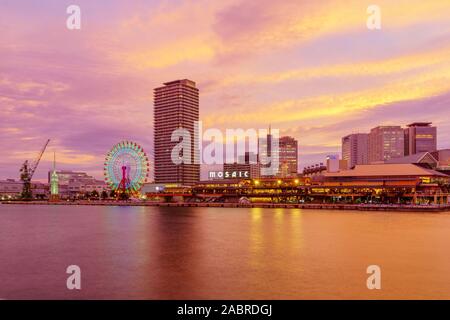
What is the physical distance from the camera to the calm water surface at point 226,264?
3341cm

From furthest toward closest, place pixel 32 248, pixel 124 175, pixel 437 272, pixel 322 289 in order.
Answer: pixel 124 175 → pixel 32 248 → pixel 437 272 → pixel 322 289

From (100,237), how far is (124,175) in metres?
118

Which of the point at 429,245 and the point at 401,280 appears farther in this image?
the point at 429,245

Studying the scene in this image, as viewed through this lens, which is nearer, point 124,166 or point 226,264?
point 226,264

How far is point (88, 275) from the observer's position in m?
39.0

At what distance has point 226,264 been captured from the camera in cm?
4462

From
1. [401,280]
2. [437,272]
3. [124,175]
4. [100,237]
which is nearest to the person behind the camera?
[401,280]

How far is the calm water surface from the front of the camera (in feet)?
110

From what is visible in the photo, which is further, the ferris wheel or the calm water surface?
the ferris wheel

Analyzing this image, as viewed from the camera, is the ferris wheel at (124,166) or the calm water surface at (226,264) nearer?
the calm water surface at (226,264)
